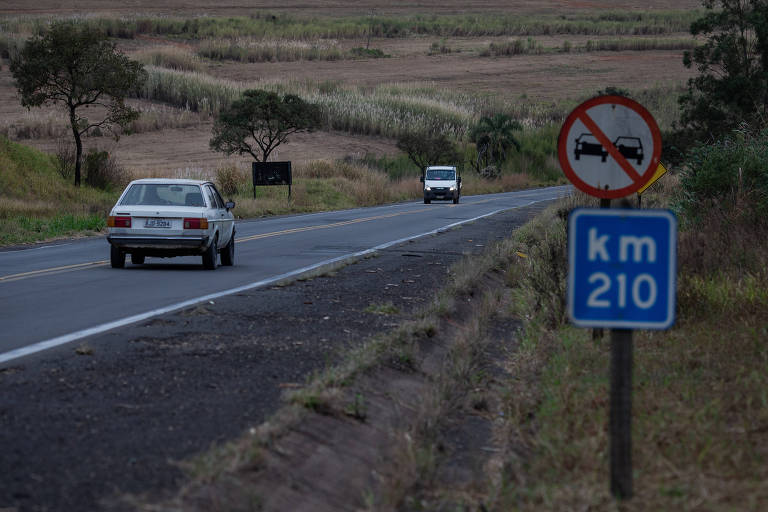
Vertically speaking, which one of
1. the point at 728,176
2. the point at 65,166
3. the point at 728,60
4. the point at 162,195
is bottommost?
the point at 65,166

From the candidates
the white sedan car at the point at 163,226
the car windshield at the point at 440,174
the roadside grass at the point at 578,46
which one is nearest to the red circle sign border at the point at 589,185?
the white sedan car at the point at 163,226

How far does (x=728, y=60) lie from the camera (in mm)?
51844

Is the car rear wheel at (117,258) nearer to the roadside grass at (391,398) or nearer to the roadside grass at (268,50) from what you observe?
the roadside grass at (391,398)

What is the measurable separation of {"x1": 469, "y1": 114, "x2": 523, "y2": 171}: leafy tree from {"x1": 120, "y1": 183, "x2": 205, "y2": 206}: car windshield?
64319 millimetres

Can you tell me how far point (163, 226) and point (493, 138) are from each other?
6774 centimetres

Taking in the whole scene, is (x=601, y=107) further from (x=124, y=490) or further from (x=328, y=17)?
(x=328, y=17)

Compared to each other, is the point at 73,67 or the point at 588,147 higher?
the point at 73,67

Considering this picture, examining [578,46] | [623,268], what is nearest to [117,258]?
[623,268]

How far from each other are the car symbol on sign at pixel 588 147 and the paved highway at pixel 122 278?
15.6 feet

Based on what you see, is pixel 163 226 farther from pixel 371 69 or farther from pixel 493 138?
pixel 371 69

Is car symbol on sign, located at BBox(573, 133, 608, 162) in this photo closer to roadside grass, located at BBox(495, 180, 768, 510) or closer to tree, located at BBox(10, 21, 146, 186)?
roadside grass, located at BBox(495, 180, 768, 510)

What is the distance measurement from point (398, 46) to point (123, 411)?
14608cm

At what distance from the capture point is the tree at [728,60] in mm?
50688

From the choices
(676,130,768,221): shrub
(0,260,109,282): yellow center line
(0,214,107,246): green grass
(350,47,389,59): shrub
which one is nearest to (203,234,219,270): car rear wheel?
(0,260,109,282): yellow center line
